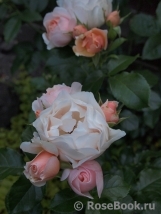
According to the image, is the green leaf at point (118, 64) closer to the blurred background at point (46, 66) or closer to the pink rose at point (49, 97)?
the blurred background at point (46, 66)

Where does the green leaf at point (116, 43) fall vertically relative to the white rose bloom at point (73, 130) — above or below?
below

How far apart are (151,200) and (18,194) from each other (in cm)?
35

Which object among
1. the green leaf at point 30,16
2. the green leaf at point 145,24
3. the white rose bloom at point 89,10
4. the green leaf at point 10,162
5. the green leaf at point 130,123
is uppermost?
the white rose bloom at point 89,10

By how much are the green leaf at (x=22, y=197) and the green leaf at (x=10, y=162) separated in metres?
0.03

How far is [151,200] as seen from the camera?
1.06 metres

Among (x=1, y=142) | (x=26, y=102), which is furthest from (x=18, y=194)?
(x=26, y=102)

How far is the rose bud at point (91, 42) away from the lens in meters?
1.10

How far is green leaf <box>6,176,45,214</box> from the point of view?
0.97 meters

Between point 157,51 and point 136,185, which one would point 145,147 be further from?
point 136,185

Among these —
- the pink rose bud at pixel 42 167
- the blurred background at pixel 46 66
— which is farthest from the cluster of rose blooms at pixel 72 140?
the blurred background at pixel 46 66

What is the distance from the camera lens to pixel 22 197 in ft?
3.24

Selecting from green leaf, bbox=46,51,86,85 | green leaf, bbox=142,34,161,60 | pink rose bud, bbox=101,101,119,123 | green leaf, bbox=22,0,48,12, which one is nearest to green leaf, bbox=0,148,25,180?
pink rose bud, bbox=101,101,119,123

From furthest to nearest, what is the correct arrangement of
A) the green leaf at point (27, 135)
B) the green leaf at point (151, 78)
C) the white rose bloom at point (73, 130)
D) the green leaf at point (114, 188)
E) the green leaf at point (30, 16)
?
the green leaf at point (30, 16), the green leaf at point (151, 78), the green leaf at point (27, 135), the green leaf at point (114, 188), the white rose bloom at point (73, 130)

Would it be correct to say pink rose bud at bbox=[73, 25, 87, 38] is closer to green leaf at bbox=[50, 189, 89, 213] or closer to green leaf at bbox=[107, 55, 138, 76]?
green leaf at bbox=[107, 55, 138, 76]
